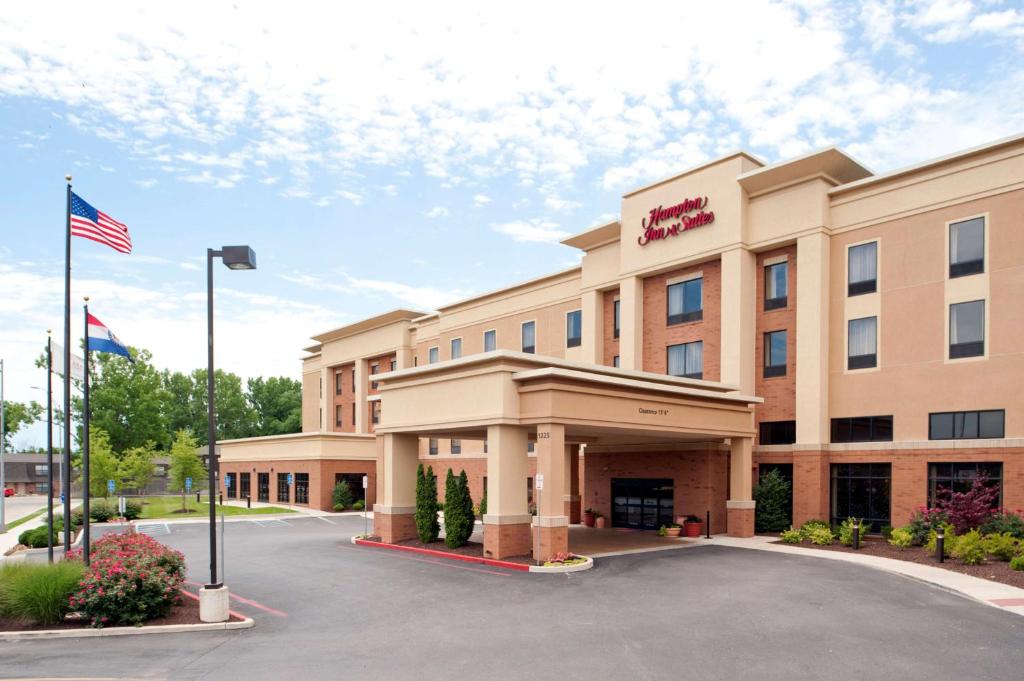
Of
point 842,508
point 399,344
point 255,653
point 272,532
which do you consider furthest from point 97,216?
point 399,344

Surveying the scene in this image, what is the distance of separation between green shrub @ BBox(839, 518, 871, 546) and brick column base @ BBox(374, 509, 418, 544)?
16036mm

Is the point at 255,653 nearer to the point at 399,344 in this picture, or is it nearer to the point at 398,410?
the point at 398,410

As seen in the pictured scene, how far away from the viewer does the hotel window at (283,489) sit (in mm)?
58406

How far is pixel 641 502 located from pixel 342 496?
25.5 meters

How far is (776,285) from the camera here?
33844 millimetres

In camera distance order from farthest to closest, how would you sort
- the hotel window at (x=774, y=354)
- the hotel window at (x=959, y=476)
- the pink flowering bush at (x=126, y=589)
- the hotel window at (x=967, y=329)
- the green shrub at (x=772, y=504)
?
1. the hotel window at (x=774, y=354)
2. the green shrub at (x=772, y=504)
3. the hotel window at (x=967, y=329)
4. the hotel window at (x=959, y=476)
5. the pink flowering bush at (x=126, y=589)

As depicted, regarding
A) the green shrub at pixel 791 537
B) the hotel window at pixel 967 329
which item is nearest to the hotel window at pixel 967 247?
the hotel window at pixel 967 329

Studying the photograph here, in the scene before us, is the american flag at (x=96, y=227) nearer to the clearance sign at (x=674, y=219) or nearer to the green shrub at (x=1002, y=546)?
the clearance sign at (x=674, y=219)

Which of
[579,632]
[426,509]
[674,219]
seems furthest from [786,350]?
[579,632]

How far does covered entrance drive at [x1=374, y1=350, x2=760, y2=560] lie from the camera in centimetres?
2456

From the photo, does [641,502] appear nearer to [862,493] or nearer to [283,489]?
[862,493]

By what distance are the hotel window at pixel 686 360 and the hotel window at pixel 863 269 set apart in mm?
7308

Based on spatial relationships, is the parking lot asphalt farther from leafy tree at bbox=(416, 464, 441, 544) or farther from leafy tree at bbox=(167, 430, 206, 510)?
leafy tree at bbox=(167, 430, 206, 510)

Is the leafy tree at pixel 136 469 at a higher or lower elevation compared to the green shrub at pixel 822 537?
lower
